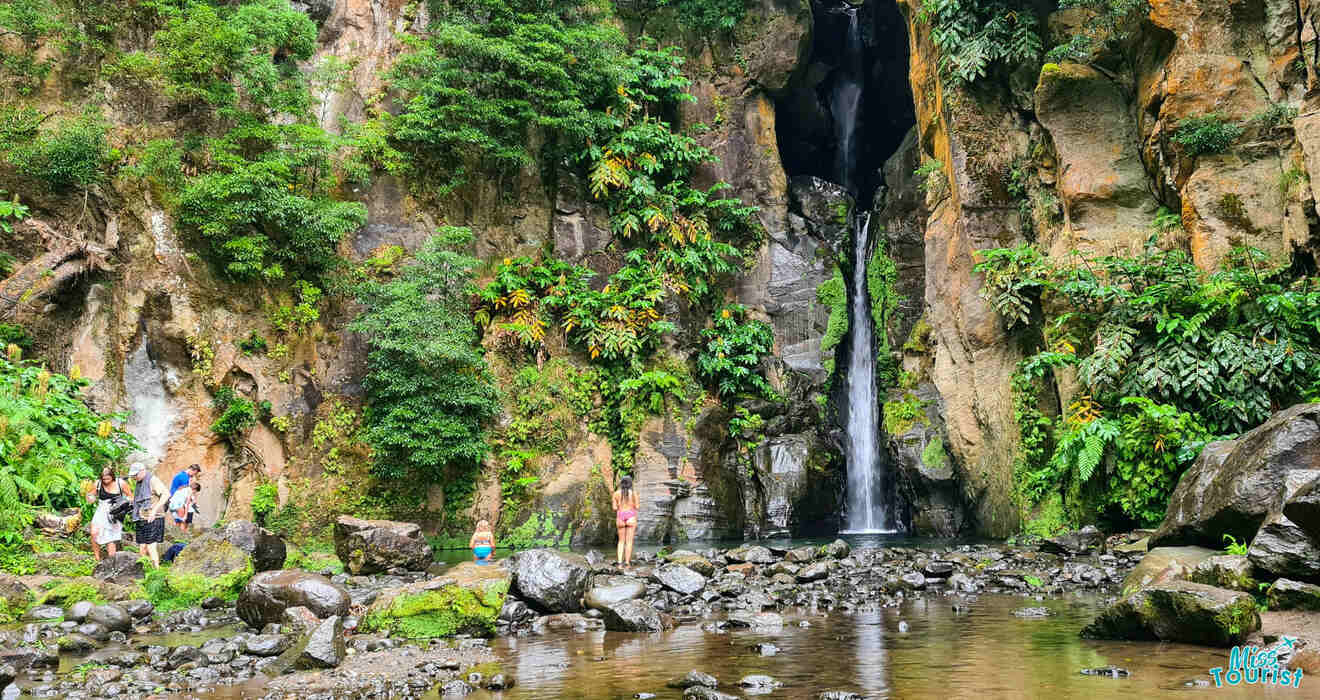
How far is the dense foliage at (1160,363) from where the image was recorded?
39.7 feet

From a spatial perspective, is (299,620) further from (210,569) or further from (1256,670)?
(1256,670)

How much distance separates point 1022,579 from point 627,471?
9494 millimetres

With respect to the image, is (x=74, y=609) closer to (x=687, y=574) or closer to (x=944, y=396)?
(x=687, y=574)

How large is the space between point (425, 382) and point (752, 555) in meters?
7.97

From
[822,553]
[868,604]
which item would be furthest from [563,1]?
[868,604]

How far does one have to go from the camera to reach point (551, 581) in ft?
28.8

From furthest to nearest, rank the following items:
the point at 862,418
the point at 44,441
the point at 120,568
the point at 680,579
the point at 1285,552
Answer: the point at 862,418 < the point at 44,441 < the point at 120,568 < the point at 680,579 < the point at 1285,552

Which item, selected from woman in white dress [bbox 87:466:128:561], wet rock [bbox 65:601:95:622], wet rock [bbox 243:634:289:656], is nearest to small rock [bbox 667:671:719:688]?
wet rock [bbox 243:634:289:656]

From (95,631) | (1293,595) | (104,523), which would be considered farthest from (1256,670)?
(104,523)

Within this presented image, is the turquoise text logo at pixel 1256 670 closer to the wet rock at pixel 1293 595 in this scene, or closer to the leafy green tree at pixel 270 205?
the wet rock at pixel 1293 595

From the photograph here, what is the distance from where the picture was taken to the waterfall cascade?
63.5 ft

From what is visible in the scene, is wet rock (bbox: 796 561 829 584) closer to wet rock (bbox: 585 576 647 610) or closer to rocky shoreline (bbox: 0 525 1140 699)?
rocky shoreline (bbox: 0 525 1140 699)

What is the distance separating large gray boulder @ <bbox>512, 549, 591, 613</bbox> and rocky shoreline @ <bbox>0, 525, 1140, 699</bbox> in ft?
0.05

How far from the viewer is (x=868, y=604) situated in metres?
9.12
